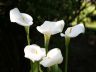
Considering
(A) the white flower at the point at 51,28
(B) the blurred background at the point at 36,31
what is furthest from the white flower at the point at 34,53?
(B) the blurred background at the point at 36,31

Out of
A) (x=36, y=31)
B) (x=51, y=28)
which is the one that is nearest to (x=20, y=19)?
(x=51, y=28)

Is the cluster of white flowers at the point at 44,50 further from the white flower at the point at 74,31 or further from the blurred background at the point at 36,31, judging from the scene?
the blurred background at the point at 36,31

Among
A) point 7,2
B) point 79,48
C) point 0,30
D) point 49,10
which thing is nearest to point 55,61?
point 49,10

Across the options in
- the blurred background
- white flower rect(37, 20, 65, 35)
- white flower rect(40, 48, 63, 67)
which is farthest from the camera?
the blurred background

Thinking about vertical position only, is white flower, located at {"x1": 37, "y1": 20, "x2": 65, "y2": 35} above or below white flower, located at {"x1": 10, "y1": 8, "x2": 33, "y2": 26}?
below

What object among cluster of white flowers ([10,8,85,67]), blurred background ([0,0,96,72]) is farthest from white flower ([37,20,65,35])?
blurred background ([0,0,96,72])

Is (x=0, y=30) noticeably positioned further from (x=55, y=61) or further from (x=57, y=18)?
(x=55, y=61)

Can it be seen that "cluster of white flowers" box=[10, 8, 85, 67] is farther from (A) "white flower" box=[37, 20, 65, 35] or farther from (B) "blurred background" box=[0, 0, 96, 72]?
(B) "blurred background" box=[0, 0, 96, 72]

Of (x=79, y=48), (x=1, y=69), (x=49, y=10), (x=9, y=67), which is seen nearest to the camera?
(x=49, y=10)
